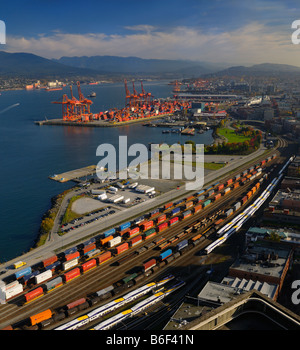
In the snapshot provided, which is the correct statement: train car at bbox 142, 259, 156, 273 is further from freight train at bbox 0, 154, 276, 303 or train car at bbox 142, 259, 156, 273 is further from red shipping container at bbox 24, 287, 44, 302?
red shipping container at bbox 24, 287, 44, 302

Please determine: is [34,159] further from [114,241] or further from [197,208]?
[114,241]

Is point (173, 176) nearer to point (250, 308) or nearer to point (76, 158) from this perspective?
point (76, 158)

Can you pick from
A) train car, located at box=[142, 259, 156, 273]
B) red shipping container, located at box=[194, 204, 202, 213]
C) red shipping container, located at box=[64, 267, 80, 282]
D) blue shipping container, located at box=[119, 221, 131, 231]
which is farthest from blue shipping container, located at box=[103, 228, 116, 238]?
red shipping container, located at box=[194, 204, 202, 213]

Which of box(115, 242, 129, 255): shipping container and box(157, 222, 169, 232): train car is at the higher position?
box(157, 222, 169, 232): train car

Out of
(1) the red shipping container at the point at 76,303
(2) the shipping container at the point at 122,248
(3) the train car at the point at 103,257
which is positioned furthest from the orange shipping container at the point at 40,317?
(2) the shipping container at the point at 122,248

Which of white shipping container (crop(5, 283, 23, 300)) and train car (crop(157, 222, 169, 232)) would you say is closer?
white shipping container (crop(5, 283, 23, 300))

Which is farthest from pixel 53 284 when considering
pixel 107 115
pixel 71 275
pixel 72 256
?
pixel 107 115

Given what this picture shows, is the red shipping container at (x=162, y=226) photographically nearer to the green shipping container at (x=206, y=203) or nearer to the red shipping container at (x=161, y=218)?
the red shipping container at (x=161, y=218)
